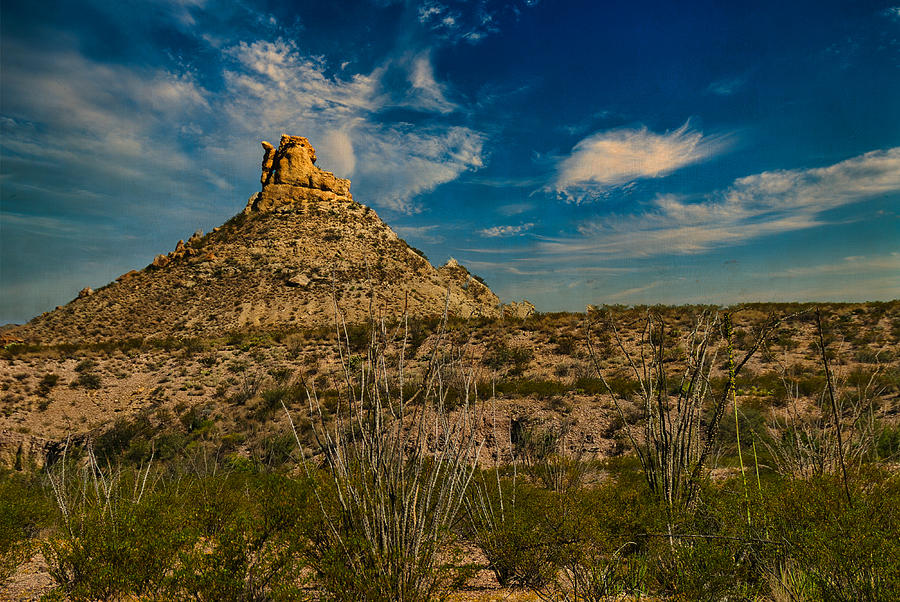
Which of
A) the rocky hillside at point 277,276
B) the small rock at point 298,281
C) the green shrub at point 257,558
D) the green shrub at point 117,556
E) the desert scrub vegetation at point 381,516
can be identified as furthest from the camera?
the small rock at point 298,281

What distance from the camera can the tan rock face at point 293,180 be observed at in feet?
177

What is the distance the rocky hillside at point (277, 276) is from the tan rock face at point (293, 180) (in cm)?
13

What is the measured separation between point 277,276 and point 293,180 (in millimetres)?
18545

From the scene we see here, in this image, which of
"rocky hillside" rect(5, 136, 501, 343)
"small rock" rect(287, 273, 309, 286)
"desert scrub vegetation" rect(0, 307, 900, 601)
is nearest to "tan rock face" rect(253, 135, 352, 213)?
"rocky hillside" rect(5, 136, 501, 343)

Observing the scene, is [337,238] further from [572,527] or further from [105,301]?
[572,527]

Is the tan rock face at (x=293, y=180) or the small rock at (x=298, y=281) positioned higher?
the tan rock face at (x=293, y=180)

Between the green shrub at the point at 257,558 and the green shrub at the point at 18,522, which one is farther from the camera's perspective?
the green shrub at the point at 18,522

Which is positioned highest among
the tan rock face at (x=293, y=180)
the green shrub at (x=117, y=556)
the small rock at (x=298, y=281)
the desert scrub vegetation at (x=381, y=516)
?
the tan rock face at (x=293, y=180)

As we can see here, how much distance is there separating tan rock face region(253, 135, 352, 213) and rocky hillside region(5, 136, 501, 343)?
0.13 m

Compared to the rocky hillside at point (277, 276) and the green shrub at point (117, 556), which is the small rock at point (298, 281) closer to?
the rocky hillside at point (277, 276)

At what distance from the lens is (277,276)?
4188cm

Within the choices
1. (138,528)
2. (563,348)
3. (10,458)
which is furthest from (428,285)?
(138,528)

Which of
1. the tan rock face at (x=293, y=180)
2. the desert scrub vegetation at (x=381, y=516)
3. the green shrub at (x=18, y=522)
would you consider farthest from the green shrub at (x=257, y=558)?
the tan rock face at (x=293, y=180)

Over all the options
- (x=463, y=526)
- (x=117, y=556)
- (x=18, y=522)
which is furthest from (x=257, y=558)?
(x=18, y=522)
